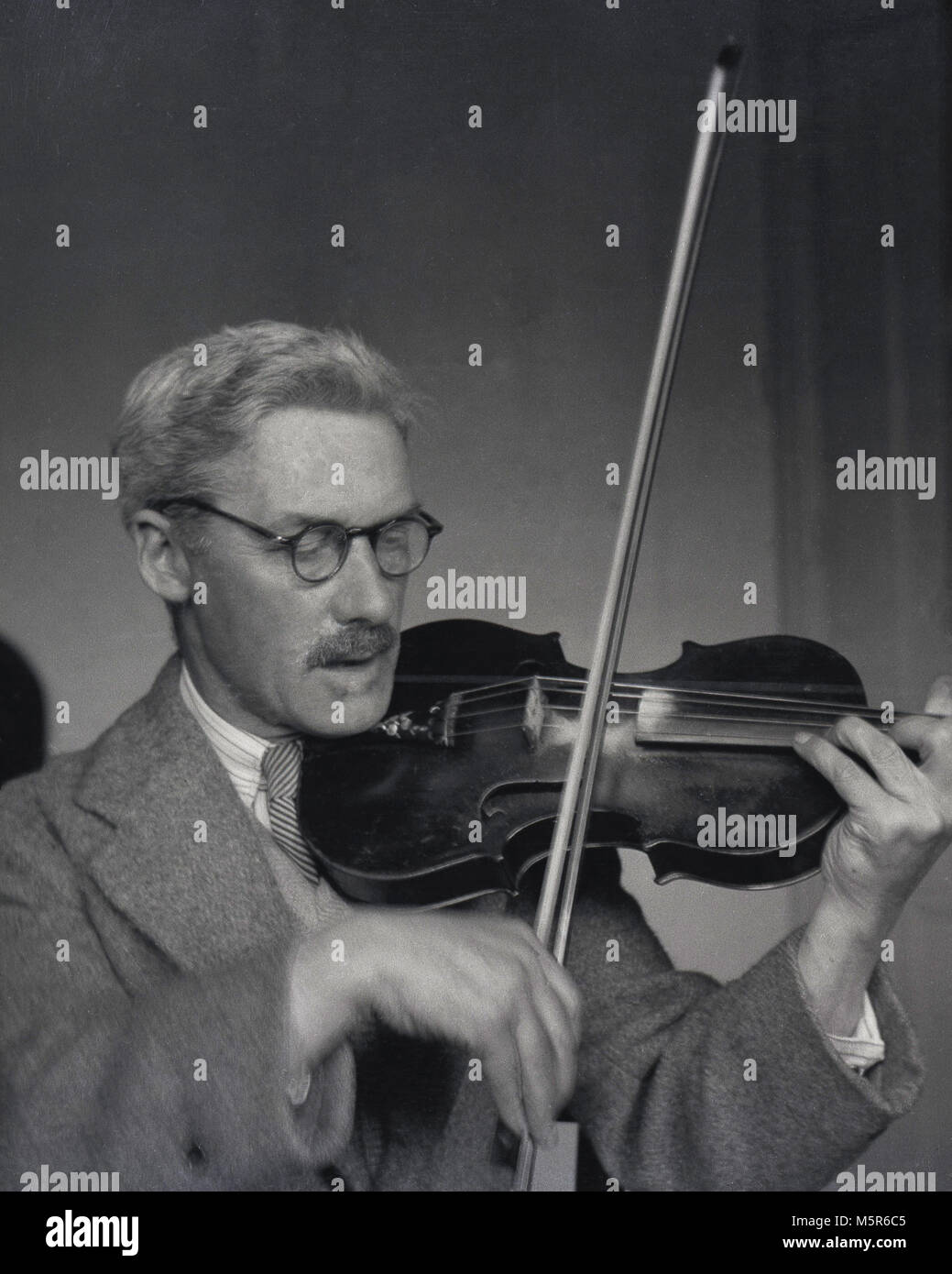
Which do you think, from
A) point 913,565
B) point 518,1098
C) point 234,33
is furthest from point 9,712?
point 913,565

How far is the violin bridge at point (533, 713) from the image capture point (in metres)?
1.50

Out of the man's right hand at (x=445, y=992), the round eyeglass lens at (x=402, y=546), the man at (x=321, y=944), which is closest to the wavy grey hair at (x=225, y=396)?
the man at (x=321, y=944)

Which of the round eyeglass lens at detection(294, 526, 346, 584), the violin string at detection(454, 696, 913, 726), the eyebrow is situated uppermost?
the eyebrow

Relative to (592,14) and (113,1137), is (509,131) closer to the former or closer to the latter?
(592,14)

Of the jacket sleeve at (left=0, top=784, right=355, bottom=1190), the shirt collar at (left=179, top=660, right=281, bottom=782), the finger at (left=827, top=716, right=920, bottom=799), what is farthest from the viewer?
the shirt collar at (left=179, top=660, right=281, bottom=782)

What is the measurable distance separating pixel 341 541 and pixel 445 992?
0.50 meters

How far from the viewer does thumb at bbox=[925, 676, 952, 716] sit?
1617 mm

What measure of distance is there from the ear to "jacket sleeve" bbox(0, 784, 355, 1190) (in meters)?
0.28

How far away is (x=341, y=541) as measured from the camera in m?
1.59

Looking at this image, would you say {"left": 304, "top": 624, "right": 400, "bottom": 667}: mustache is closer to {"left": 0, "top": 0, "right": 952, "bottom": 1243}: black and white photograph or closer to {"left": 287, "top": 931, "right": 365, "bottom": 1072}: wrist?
{"left": 0, "top": 0, "right": 952, "bottom": 1243}: black and white photograph

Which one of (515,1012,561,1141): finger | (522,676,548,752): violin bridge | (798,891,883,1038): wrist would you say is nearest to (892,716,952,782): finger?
(798,891,883,1038): wrist

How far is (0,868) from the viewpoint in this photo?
1534 millimetres

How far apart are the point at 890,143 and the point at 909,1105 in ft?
3.77

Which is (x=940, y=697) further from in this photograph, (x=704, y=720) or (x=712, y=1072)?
(x=712, y=1072)
